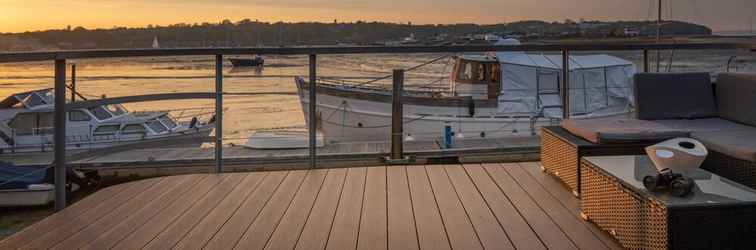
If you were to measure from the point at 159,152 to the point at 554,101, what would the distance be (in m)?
6.88

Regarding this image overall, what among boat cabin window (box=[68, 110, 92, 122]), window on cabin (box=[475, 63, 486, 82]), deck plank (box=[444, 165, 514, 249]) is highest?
window on cabin (box=[475, 63, 486, 82])

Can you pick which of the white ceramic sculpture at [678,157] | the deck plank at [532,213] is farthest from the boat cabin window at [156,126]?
the white ceramic sculpture at [678,157]

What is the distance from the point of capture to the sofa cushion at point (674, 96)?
3.27m

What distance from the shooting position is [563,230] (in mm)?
2186

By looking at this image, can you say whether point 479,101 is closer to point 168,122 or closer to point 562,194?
point 168,122

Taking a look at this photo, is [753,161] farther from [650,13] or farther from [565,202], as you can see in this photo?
[650,13]

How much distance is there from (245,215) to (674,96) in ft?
8.12

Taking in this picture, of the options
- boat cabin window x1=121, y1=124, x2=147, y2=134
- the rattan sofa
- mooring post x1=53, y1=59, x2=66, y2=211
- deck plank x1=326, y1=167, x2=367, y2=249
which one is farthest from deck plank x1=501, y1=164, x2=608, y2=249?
boat cabin window x1=121, y1=124, x2=147, y2=134

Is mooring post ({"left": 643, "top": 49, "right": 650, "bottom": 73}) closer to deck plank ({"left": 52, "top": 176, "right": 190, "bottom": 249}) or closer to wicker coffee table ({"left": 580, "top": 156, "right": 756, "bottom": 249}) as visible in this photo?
wicker coffee table ({"left": 580, "top": 156, "right": 756, "bottom": 249})

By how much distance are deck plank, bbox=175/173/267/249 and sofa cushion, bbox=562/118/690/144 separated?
1.68 meters

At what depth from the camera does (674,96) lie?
331 centimetres

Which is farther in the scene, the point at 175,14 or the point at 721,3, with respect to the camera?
the point at 175,14

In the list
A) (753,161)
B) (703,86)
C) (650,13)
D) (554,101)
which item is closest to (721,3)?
(650,13)

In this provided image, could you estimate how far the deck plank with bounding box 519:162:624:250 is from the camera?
2065 millimetres
